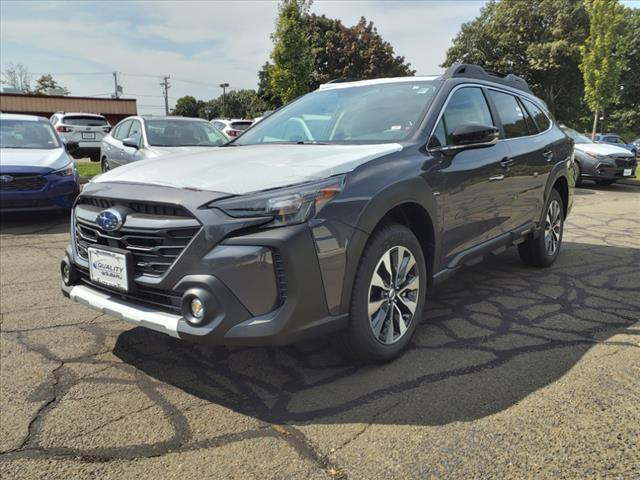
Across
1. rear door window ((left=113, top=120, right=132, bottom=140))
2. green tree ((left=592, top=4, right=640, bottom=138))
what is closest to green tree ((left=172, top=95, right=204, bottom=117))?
green tree ((left=592, top=4, right=640, bottom=138))

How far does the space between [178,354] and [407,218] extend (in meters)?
1.66

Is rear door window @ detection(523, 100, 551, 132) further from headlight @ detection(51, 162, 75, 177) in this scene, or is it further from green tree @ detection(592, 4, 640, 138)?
green tree @ detection(592, 4, 640, 138)

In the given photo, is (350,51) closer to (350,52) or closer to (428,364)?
(350,52)

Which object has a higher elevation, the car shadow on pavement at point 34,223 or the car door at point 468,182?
the car door at point 468,182

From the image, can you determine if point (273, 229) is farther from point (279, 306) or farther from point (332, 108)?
point (332, 108)

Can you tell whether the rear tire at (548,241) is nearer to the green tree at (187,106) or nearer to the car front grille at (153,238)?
the car front grille at (153,238)

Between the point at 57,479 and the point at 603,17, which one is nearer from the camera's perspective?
the point at 57,479

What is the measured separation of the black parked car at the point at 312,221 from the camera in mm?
2402

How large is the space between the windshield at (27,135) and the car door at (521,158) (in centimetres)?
693

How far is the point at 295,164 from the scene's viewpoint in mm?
2789

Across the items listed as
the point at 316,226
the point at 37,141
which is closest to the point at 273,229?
the point at 316,226

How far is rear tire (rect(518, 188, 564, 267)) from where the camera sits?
5098mm

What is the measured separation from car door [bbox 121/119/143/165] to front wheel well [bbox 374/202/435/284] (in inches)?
238

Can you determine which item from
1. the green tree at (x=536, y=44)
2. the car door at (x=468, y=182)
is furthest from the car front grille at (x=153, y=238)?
the green tree at (x=536, y=44)
